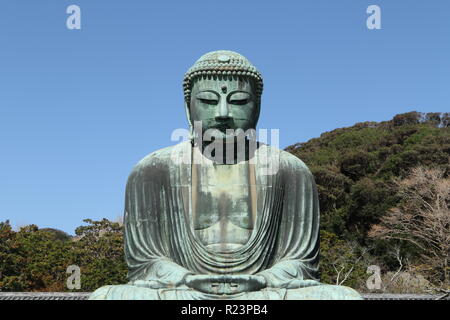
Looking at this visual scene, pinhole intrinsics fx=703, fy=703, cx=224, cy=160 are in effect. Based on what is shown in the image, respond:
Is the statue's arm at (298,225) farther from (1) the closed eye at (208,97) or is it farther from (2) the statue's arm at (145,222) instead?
(2) the statue's arm at (145,222)

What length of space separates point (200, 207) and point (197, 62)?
154 centimetres

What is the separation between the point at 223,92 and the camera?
717cm

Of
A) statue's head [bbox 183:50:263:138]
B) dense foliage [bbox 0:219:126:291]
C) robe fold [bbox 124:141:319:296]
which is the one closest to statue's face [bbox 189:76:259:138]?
statue's head [bbox 183:50:263:138]

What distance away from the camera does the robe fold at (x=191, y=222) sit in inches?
266

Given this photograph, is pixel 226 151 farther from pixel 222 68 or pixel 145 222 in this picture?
pixel 145 222

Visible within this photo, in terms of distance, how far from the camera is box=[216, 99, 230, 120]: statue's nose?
708 centimetres

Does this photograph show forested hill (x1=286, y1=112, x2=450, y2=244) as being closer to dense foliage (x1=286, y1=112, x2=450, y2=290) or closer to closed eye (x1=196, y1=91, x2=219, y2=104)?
dense foliage (x1=286, y1=112, x2=450, y2=290)

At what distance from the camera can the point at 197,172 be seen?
726 cm

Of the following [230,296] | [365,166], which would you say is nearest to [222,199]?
[230,296]

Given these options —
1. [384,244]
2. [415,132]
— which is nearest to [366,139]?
[415,132]

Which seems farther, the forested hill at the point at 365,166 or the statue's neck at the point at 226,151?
the forested hill at the point at 365,166

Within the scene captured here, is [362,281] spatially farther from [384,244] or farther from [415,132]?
[415,132]

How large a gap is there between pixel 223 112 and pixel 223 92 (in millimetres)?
232

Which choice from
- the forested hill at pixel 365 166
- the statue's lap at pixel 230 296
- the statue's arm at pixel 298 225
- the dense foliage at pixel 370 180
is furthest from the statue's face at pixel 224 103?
the forested hill at pixel 365 166
